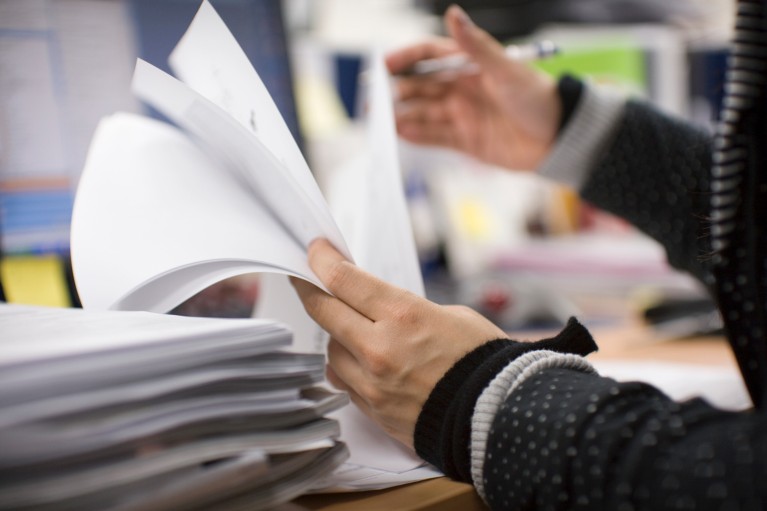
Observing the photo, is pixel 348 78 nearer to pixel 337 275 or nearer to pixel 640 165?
pixel 640 165

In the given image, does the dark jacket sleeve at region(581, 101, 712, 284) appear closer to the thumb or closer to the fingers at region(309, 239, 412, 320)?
the thumb

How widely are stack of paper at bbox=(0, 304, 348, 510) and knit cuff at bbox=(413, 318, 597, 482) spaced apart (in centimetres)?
6

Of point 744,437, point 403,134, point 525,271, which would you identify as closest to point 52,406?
point 744,437

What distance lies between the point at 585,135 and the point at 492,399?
20.2 inches

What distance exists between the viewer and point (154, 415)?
0.32 m

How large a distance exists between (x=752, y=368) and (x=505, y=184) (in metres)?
1.14

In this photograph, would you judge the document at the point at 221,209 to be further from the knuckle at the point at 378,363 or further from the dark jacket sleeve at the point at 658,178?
the dark jacket sleeve at the point at 658,178

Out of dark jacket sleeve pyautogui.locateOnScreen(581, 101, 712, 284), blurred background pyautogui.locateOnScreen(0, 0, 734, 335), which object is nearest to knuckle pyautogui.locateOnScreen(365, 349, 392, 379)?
blurred background pyautogui.locateOnScreen(0, 0, 734, 335)

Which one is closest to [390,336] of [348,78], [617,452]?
[617,452]

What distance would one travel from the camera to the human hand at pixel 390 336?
0.41 meters

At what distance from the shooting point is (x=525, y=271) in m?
1.31

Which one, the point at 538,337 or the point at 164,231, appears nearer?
the point at 164,231

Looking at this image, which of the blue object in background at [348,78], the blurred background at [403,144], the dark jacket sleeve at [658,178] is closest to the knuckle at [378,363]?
the blurred background at [403,144]

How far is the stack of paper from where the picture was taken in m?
0.29
